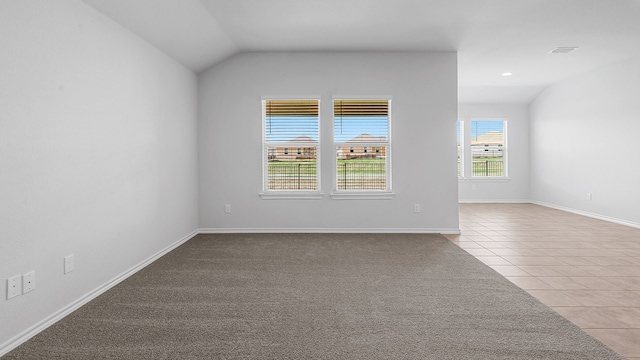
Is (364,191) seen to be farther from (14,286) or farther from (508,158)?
(508,158)

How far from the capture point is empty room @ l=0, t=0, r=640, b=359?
1983mm

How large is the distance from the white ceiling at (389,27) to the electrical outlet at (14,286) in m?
2.12

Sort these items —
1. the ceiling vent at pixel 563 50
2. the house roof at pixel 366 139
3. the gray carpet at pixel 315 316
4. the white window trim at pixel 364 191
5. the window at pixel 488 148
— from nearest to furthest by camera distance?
1. the gray carpet at pixel 315 316
2. the ceiling vent at pixel 563 50
3. the white window trim at pixel 364 191
4. the house roof at pixel 366 139
5. the window at pixel 488 148

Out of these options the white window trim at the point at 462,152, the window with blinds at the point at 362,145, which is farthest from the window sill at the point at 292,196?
the white window trim at the point at 462,152

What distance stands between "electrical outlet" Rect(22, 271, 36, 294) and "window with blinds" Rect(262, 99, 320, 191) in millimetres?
3029

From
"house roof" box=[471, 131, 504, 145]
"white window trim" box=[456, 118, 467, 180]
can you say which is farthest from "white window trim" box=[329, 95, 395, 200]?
"house roof" box=[471, 131, 504, 145]

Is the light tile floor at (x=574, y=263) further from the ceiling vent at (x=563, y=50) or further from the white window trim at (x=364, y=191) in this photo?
the ceiling vent at (x=563, y=50)

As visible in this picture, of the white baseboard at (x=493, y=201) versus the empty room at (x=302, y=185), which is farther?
the white baseboard at (x=493, y=201)

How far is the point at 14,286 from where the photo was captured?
1933 mm

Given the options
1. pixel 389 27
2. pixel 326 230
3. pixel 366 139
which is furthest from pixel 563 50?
pixel 326 230

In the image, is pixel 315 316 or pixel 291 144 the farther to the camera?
pixel 291 144

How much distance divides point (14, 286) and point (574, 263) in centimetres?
473

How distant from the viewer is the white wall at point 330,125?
473cm

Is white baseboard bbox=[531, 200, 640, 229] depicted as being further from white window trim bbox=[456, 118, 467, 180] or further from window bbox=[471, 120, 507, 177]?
white window trim bbox=[456, 118, 467, 180]
